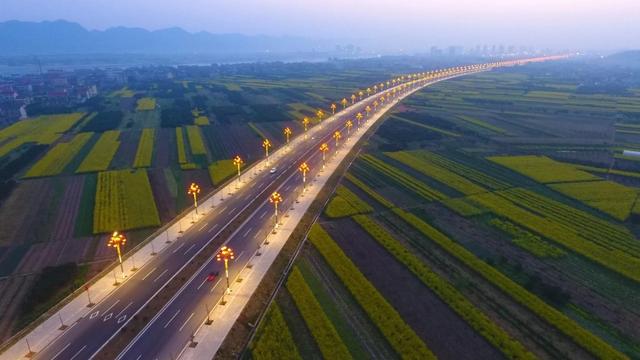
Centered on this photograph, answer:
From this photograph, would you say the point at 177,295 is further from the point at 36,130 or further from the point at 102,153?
the point at 36,130

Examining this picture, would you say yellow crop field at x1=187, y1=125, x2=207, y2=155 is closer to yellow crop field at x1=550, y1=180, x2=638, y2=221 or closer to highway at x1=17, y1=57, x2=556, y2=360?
highway at x1=17, y1=57, x2=556, y2=360

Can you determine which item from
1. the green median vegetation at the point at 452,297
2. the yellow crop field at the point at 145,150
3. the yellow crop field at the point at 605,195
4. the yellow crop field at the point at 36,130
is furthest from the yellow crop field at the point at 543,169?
the yellow crop field at the point at 36,130

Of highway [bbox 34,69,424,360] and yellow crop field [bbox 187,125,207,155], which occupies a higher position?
yellow crop field [bbox 187,125,207,155]

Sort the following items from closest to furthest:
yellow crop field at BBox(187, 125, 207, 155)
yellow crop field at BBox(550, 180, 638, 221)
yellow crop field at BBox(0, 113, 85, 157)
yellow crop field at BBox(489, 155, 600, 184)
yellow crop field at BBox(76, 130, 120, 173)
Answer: yellow crop field at BBox(550, 180, 638, 221) → yellow crop field at BBox(489, 155, 600, 184) → yellow crop field at BBox(76, 130, 120, 173) → yellow crop field at BBox(187, 125, 207, 155) → yellow crop field at BBox(0, 113, 85, 157)

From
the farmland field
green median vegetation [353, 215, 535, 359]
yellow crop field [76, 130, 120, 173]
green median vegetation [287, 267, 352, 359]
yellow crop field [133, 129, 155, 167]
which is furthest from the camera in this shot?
yellow crop field [133, 129, 155, 167]

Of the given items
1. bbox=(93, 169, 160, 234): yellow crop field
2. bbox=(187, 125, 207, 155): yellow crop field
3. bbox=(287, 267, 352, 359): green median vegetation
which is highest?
bbox=(187, 125, 207, 155): yellow crop field

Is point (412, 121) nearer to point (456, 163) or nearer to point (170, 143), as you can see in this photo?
point (456, 163)

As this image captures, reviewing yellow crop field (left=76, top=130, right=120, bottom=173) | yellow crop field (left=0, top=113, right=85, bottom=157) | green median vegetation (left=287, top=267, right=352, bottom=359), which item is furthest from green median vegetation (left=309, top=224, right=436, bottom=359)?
yellow crop field (left=0, top=113, right=85, bottom=157)

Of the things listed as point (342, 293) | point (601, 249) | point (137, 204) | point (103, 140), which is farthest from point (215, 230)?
point (103, 140)

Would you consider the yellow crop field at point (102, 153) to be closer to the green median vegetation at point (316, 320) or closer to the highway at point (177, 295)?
the highway at point (177, 295)
